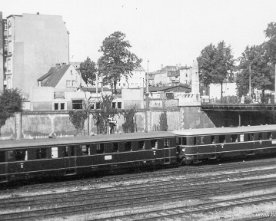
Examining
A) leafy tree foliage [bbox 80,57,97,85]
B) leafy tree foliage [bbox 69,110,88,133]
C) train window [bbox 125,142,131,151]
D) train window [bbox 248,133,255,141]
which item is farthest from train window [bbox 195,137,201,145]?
leafy tree foliage [bbox 80,57,97,85]

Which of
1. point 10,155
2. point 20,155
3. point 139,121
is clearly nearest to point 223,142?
point 20,155

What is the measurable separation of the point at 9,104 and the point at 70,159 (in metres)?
30.4

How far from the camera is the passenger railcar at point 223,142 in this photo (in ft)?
95.6

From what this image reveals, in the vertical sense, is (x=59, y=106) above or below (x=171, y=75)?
below

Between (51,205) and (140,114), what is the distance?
130 feet

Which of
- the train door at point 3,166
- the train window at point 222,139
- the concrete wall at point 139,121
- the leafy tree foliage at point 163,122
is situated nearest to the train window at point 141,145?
the train window at point 222,139

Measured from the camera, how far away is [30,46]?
75.8m

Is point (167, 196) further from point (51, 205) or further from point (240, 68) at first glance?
point (240, 68)

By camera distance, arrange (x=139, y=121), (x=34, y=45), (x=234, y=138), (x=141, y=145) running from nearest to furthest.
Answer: (x=141, y=145)
(x=234, y=138)
(x=139, y=121)
(x=34, y=45)

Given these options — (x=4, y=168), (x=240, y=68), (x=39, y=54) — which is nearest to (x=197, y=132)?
(x=4, y=168)

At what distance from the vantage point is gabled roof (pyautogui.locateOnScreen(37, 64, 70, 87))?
7251 cm

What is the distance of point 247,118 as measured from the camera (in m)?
56.2

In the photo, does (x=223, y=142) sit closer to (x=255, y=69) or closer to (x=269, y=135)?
(x=269, y=135)

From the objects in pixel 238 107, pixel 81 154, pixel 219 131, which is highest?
pixel 238 107
